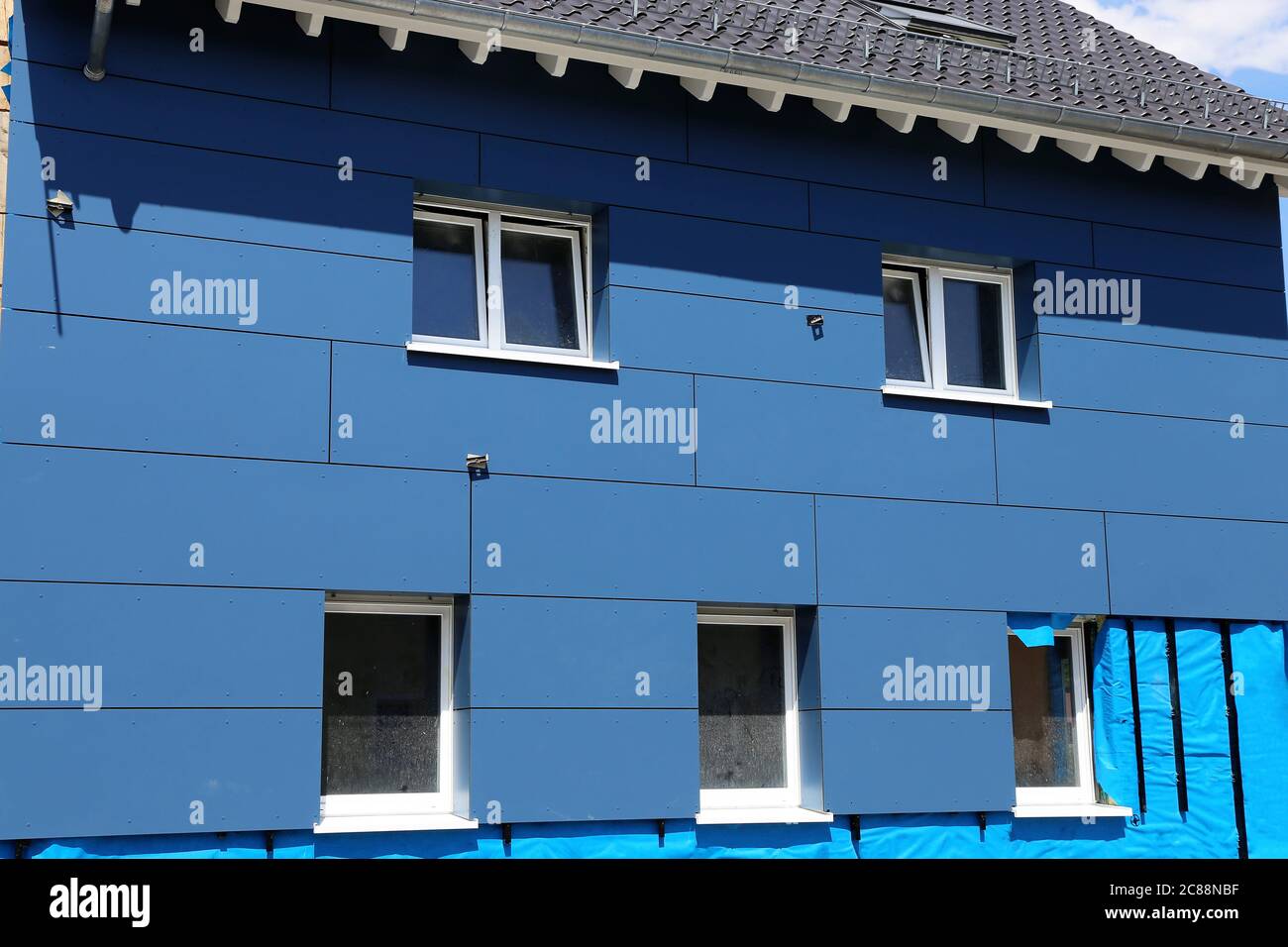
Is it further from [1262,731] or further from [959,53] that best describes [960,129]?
[1262,731]

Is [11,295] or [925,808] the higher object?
[11,295]

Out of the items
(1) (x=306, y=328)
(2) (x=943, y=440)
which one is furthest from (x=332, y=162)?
(2) (x=943, y=440)

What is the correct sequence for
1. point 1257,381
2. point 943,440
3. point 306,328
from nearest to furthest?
point 306,328 → point 943,440 → point 1257,381

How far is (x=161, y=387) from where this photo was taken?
772cm

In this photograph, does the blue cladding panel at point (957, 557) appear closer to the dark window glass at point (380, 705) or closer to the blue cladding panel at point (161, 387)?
the dark window glass at point (380, 705)

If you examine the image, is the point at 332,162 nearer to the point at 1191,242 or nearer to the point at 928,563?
the point at 928,563

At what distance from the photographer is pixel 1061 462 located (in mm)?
9656

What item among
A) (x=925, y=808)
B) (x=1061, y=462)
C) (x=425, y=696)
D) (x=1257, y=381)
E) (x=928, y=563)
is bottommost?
(x=925, y=808)

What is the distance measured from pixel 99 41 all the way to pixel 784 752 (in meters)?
5.39

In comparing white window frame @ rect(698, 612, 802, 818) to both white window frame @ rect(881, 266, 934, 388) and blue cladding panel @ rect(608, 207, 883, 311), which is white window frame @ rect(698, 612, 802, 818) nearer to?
blue cladding panel @ rect(608, 207, 883, 311)

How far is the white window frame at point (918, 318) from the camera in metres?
9.68

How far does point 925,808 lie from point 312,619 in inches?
147

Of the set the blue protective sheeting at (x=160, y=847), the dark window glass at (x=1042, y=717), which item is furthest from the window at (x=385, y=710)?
the dark window glass at (x=1042, y=717)

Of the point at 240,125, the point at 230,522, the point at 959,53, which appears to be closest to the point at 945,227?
the point at 959,53
